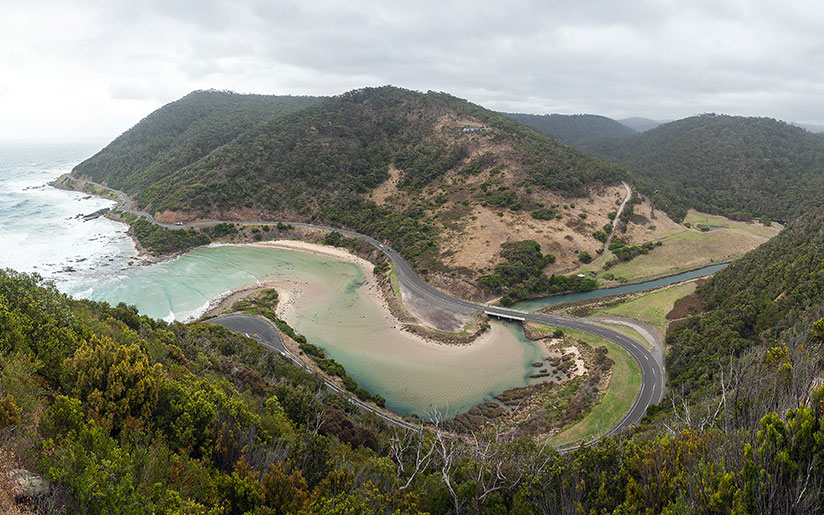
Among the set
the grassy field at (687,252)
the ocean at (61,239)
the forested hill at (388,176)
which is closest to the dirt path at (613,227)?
the grassy field at (687,252)

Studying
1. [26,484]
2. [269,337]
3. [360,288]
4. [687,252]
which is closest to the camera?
[26,484]

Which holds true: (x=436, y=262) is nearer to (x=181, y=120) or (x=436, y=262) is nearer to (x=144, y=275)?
(x=144, y=275)

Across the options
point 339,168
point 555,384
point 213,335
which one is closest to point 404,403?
point 555,384

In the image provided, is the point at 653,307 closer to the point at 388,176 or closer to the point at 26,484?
the point at 26,484

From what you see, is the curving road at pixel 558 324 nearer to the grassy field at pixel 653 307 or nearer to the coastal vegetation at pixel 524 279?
the coastal vegetation at pixel 524 279

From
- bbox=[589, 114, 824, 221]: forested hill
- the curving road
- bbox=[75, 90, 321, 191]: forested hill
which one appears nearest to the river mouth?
the curving road

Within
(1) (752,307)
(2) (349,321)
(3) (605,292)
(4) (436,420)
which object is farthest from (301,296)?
(1) (752,307)

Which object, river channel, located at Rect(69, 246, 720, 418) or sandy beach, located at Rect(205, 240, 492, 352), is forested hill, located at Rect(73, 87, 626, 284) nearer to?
sandy beach, located at Rect(205, 240, 492, 352)
